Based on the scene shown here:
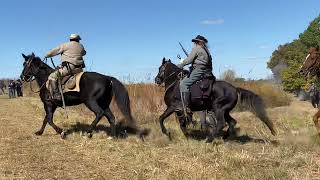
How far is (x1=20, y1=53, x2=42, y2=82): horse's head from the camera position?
13898 mm

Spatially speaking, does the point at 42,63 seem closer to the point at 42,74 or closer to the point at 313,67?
the point at 42,74

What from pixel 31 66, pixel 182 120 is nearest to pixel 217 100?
pixel 182 120

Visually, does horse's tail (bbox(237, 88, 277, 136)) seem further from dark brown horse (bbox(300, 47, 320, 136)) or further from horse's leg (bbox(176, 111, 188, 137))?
horse's leg (bbox(176, 111, 188, 137))

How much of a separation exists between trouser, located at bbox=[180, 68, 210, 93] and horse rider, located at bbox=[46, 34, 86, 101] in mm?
2777

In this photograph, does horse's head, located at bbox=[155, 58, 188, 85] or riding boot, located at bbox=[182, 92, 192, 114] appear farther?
horse's head, located at bbox=[155, 58, 188, 85]

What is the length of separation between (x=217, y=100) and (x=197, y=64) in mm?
989

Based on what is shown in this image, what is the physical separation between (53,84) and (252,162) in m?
6.40

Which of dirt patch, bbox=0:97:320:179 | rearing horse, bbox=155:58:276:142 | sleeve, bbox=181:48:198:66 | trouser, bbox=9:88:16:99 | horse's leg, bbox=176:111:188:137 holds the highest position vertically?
trouser, bbox=9:88:16:99

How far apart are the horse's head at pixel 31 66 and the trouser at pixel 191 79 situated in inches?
162

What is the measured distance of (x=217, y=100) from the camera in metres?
12.2

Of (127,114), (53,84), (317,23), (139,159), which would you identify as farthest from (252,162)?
(317,23)

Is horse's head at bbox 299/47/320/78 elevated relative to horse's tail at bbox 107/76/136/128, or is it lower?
elevated

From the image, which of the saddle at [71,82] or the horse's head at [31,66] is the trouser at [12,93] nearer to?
the horse's head at [31,66]

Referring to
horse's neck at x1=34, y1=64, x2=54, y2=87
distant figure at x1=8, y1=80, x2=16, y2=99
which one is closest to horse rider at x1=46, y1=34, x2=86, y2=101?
horse's neck at x1=34, y1=64, x2=54, y2=87
